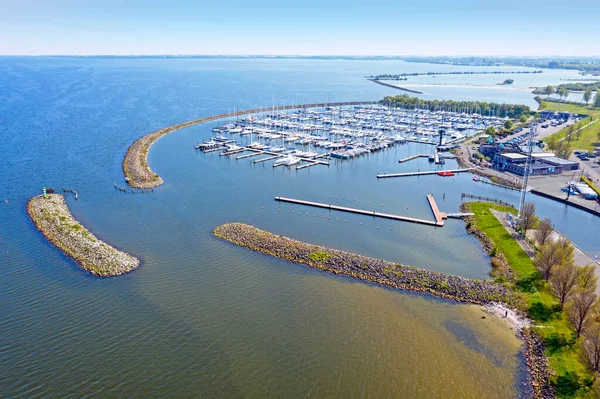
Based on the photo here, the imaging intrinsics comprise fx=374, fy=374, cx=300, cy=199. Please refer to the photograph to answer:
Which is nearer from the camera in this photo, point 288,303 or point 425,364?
point 425,364

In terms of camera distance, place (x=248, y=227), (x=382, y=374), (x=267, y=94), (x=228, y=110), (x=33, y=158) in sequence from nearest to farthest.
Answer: (x=382, y=374)
(x=248, y=227)
(x=33, y=158)
(x=228, y=110)
(x=267, y=94)

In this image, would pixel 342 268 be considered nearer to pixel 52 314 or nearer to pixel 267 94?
pixel 52 314

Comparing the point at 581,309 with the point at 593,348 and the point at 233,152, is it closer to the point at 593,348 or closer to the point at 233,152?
the point at 593,348

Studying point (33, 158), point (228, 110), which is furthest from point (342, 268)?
point (228, 110)

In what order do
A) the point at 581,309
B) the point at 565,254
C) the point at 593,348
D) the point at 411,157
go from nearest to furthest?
the point at 593,348, the point at 581,309, the point at 565,254, the point at 411,157

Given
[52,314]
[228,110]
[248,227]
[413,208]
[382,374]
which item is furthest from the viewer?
[228,110]

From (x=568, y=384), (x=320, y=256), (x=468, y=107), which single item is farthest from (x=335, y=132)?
(x=568, y=384)
